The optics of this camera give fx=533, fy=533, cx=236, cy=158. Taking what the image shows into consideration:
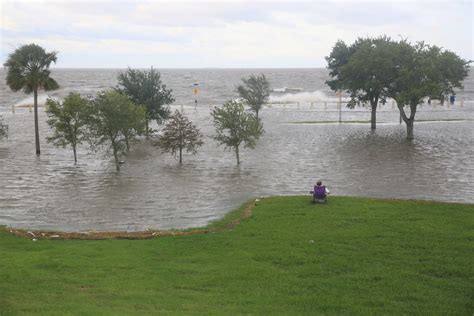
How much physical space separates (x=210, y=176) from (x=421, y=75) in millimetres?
24830

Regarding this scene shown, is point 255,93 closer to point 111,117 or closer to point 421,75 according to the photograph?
point 421,75

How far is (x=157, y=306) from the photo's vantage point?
10562mm

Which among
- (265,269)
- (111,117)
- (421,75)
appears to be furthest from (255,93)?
(265,269)

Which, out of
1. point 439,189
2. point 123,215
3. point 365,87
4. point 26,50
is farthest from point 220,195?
point 365,87

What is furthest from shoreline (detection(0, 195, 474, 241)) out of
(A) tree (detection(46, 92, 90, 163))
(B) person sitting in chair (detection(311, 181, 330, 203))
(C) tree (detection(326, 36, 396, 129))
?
(C) tree (detection(326, 36, 396, 129))

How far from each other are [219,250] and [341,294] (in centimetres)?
463

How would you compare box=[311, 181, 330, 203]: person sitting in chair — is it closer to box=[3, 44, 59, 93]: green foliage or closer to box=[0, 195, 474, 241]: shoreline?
box=[0, 195, 474, 241]: shoreline

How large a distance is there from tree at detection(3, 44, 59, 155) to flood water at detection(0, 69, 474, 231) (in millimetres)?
5398

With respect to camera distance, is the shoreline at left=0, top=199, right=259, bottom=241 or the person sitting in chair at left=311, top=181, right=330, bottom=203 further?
the person sitting in chair at left=311, top=181, right=330, bottom=203

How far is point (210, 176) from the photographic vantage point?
1220 inches

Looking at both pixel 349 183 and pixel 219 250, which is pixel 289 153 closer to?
pixel 349 183

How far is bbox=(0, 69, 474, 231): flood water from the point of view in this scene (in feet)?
74.1

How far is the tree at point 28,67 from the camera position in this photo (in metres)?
39.8

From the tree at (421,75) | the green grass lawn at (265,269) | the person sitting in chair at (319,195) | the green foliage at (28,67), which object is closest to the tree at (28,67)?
the green foliage at (28,67)
